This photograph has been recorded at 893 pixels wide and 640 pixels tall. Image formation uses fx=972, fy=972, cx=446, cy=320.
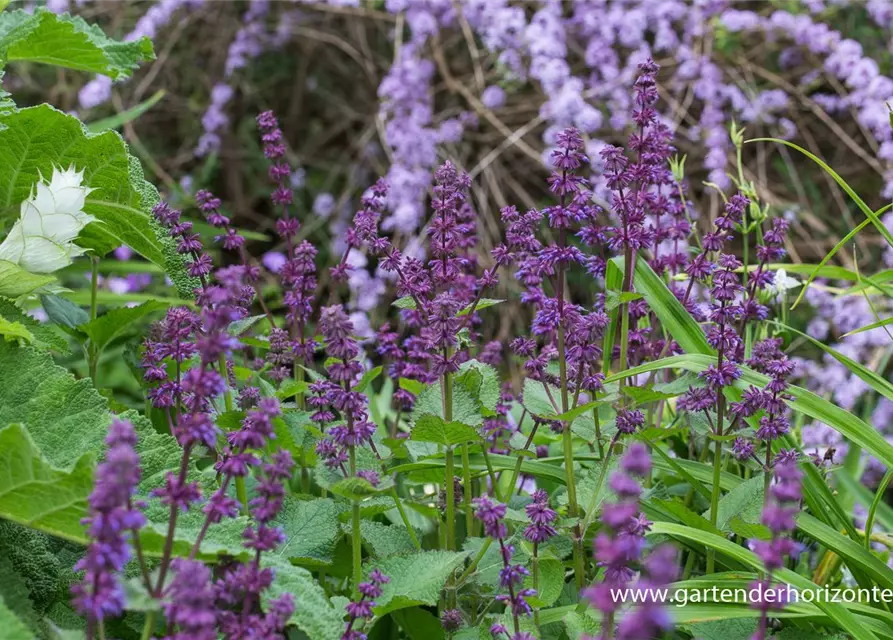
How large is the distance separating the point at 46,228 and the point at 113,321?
0.17 metres

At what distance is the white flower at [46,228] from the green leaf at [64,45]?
1.25ft

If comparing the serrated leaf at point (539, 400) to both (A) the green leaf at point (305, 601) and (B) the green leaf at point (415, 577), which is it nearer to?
(B) the green leaf at point (415, 577)

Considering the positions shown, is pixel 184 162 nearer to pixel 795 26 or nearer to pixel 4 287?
pixel 795 26

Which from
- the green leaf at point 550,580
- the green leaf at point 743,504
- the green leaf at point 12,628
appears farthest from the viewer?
the green leaf at point 743,504

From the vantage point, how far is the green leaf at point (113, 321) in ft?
5.01

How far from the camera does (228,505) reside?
1014mm

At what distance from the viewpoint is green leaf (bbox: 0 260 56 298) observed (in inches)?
56.6

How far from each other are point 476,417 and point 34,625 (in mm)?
621

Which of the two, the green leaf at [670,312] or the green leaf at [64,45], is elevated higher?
the green leaf at [64,45]

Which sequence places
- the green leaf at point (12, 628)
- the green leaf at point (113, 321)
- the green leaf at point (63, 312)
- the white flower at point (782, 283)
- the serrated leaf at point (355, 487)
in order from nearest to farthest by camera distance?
the green leaf at point (12, 628), the serrated leaf at point (355, 487), the green leaf at point (113, 321), the green leaf at point (63, 312), the white flower at point (782, 283)

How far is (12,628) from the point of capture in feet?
3.23

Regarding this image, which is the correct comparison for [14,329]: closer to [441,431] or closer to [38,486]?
→ [38,486]

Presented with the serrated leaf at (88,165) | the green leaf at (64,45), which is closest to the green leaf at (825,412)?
the serrated leaf at (88,165)

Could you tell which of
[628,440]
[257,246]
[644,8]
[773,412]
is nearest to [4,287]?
[628,440]
